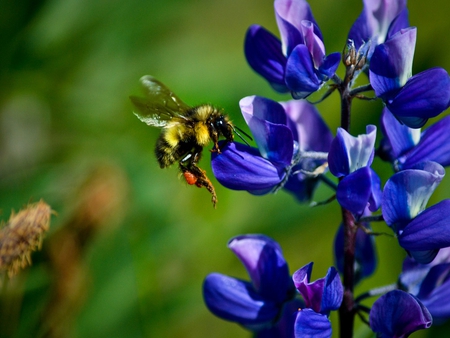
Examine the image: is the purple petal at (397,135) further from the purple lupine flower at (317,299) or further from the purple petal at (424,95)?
the purple lupine flower at (317,299)

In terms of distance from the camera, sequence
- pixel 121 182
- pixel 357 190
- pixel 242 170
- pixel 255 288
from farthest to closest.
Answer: pixel 121 182
pixel 255 288
pixel 242 170
pixel 357 190

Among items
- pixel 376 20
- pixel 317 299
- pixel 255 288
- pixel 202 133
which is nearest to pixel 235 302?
pixel 255 288

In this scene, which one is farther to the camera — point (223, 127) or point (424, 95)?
point (223, 127)

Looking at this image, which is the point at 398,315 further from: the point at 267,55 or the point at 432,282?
the point at 267,55

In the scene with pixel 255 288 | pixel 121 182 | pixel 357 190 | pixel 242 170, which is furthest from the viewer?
pixel 121 182

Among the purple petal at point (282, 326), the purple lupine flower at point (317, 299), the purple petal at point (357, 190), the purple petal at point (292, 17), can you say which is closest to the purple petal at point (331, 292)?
the purple lupine flower at point (317, 299)

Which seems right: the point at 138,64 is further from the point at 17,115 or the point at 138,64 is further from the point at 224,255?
the point at 224,255

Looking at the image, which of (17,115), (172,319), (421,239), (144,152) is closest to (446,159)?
(421,239)
